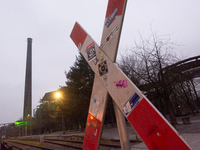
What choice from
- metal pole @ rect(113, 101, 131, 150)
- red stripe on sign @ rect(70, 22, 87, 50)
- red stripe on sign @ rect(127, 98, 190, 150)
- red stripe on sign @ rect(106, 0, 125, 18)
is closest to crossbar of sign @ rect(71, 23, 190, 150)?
red stripe on sign @ rect(127, 98, 190, 150)

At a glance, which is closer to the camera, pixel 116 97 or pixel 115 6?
pixel 116 97

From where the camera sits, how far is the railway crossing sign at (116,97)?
119cm

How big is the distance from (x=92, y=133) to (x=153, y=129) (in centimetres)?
88

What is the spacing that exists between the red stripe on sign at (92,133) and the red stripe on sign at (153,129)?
56 cm

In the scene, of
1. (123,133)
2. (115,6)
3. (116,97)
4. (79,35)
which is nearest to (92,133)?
(123,133)

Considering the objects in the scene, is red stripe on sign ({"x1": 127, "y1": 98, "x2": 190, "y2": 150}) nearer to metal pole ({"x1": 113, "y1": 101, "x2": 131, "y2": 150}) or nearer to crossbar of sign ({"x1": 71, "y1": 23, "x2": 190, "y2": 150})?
crossbar of sign ({"x1": 71, "y1": 23, "x2": 190, "y2": 150})

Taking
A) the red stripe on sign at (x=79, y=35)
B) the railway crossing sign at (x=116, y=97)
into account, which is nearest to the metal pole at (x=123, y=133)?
the railway crossing sign at (x=116, y=97)

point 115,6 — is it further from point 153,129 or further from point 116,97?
point 153,129

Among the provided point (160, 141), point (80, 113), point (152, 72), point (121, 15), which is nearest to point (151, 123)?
point (160, 141)

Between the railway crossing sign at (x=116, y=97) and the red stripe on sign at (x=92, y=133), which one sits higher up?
the railway crossing sign at (x=116, y=97)

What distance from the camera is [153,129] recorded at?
123cm

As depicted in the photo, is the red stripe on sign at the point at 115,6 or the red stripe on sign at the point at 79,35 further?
the red stripe on sign at the point at 79,35

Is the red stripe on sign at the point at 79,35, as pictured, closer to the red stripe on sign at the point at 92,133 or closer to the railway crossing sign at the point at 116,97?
the railway crossing sign at the point at 116,97

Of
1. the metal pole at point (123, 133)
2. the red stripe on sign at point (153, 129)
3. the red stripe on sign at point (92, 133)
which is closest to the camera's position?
the red stripe on sign at point (153, 129)
